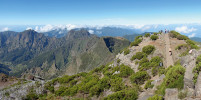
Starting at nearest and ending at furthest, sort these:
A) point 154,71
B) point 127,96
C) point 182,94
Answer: point 182,94, point 127,96, point 154,71

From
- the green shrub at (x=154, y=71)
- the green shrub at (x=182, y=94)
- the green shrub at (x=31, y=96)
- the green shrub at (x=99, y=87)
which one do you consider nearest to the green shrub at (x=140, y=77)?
the green shrub at (x=154, y=71)

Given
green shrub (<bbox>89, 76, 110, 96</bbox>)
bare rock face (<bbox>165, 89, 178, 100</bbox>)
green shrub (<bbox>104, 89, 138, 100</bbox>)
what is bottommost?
green shrub (<bbox>89, 76, 110, 96</bbox>)

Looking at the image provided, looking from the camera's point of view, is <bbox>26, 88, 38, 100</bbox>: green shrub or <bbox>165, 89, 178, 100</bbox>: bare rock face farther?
<bbox>26, 88, 38, 100</bbox>: green shrub

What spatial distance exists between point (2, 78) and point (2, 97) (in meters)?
21.2

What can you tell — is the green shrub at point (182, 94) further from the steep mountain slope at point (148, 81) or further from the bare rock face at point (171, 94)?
the bare rock face at point (171, 94)

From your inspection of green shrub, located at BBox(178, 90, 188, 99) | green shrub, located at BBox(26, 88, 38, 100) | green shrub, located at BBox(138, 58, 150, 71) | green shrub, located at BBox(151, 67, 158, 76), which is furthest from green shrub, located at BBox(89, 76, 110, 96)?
green shrub, located at BBox(178, 90, 188, 99)

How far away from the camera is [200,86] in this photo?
1241 cm

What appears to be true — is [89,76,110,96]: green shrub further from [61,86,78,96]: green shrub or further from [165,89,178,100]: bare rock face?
[165,89,178,100]: bare rock face

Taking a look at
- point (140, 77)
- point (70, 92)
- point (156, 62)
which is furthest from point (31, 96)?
point (156, 62)

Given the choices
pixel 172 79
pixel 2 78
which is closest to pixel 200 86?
pixel 172 79

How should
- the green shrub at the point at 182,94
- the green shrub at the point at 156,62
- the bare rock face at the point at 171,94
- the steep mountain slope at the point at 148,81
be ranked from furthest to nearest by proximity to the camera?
the green shrub at the point at 156,62 → the steep mountain slope at the point at 148,81 → the bare rock face at the point at 171,94 → the green shrub at the point at 182,94

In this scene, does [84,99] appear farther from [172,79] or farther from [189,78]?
[189,78]

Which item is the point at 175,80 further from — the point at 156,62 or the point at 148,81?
the point at 156,62

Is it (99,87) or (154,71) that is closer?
(154,71)
